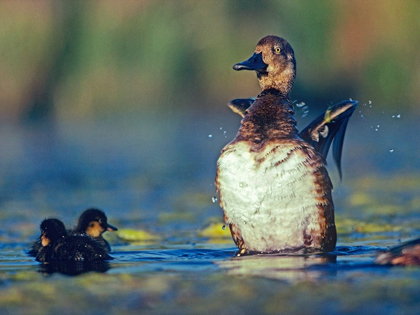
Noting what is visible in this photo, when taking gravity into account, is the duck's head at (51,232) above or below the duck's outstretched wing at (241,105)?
below

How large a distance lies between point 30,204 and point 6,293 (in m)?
4.86

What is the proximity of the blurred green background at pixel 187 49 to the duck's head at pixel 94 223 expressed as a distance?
26.1 ft

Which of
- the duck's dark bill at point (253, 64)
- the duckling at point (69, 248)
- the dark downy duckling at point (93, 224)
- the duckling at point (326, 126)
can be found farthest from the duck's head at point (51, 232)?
the duckling at point (326, 126)

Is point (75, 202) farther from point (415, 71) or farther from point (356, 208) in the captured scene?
point (415, 71)

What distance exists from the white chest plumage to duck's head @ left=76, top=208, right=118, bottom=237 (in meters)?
1.71

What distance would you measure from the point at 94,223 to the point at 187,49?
Result: 8.54 m

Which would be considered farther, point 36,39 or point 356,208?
point 36,39

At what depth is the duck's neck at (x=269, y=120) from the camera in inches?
244

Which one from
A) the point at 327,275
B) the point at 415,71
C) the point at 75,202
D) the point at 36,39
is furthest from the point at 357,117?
the point at 327,275

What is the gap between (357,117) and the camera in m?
18.2

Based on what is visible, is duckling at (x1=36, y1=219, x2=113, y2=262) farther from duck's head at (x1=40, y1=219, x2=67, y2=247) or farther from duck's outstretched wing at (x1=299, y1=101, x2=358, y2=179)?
duck's outstretched wing at (x1=299, y1=101, x2=358, y2=179)

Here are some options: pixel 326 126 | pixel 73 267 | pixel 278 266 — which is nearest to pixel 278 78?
pixel 326 126

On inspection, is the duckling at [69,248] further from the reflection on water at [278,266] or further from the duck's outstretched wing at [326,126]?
the duck's outstretched wing at [326,126]

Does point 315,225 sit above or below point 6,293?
above
